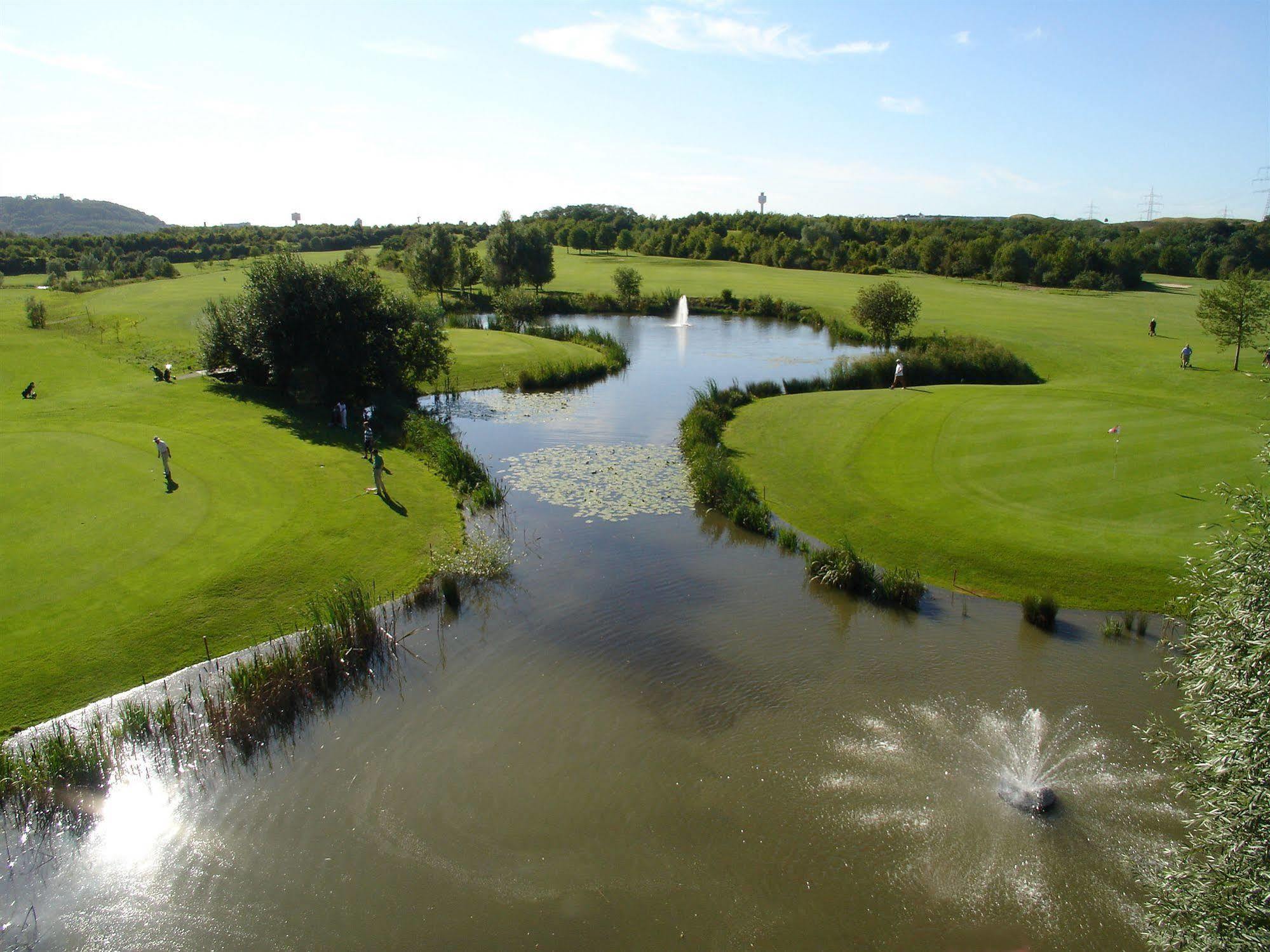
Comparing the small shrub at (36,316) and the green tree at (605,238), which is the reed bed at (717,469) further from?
the green tree at (605,238)

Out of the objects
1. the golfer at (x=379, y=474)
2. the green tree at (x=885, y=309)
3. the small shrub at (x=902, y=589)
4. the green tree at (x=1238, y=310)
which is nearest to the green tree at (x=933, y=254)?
the green tree at (x=885, y=309)

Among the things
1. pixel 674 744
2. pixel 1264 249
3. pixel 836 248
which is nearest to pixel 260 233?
pixel 836 248

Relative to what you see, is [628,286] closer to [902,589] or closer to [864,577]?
[864,577]

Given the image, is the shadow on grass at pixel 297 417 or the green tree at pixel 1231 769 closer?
the green tree at pixel 1231 769

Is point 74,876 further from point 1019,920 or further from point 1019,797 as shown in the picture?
point 1019,797

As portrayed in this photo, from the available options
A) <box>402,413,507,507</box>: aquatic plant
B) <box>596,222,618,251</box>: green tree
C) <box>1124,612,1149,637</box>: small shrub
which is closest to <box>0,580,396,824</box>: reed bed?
<box>402,413,507,507</box>: aquatic plant

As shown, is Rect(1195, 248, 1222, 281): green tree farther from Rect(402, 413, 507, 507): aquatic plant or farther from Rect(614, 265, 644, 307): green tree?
Rect(402, 413, 507, 507): aquatic plant
